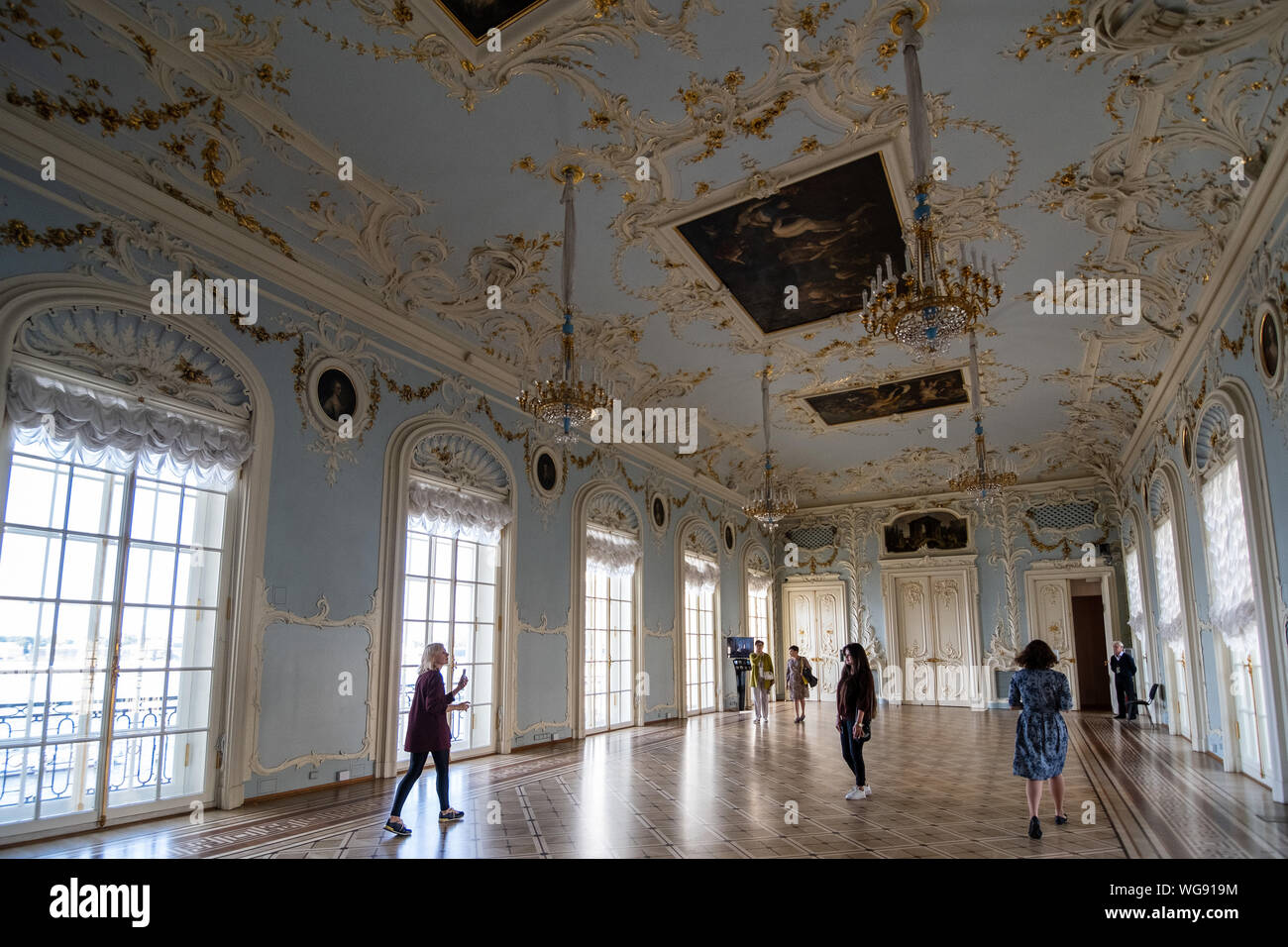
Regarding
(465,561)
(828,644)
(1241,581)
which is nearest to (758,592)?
(828,644)

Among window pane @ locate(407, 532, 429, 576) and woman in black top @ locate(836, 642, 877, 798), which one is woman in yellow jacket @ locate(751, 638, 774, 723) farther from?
window pane @ locate(407, 532, 429, 576)

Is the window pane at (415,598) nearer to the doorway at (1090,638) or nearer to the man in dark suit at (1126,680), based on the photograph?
the man in dark suit at (1126,680)

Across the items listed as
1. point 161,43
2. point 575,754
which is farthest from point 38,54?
point 575,754

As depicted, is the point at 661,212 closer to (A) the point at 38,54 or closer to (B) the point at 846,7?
(B) the point at 846,7

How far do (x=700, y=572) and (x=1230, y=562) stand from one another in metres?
8.64

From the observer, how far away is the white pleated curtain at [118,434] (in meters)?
5.04

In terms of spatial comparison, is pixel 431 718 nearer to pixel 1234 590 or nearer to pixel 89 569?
pixel 89 569

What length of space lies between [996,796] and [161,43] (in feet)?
25.8

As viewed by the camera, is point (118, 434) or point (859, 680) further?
point (859, 680)

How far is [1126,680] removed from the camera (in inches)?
531

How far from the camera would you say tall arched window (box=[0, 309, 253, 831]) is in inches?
198

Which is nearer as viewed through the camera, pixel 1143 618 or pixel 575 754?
pixel 575 754

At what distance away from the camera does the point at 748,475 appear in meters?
15.9

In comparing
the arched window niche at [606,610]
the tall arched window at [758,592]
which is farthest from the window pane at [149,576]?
the tall arched window at [758,592]
